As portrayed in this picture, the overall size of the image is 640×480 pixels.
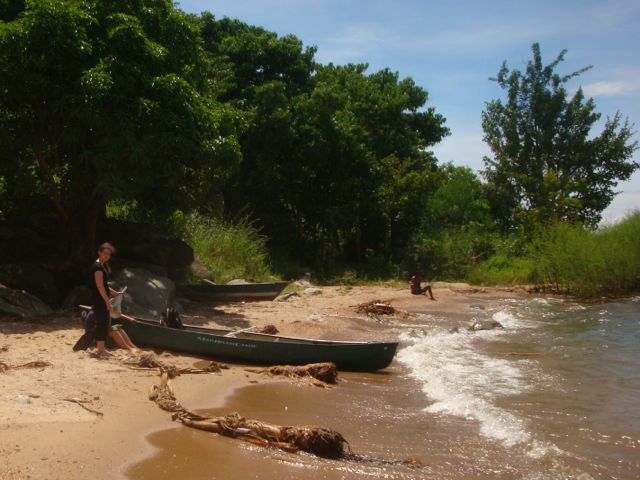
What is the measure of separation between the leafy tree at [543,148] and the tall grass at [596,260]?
323 inches

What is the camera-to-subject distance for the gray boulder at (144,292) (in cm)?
1295

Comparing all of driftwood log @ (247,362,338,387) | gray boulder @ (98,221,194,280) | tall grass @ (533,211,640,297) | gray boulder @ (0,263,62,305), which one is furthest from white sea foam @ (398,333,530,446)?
tall grass @ (533,211,640,297)

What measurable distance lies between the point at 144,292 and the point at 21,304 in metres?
2.36

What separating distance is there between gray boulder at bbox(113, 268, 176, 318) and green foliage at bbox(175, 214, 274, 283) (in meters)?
4.85

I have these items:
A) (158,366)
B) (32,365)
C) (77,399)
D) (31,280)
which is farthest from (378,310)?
(77,399)

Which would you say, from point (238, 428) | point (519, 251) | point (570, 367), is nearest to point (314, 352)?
point (238, 428)

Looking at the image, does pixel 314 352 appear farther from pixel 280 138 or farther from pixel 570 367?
pixel 280 138

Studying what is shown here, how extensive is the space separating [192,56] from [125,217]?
17.7 ft

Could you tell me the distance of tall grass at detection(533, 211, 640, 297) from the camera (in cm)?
2166

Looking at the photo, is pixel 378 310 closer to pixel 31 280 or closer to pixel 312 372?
pixel 312 372

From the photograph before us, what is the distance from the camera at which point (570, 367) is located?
11141mm

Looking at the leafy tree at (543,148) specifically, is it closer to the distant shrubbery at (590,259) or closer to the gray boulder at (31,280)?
the distant shrubbery at (590,259)

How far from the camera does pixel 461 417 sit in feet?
25.1

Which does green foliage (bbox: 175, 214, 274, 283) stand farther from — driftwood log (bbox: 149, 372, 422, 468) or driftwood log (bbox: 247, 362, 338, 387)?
driftwood log (bbox: 149, 372, 422, 468)
